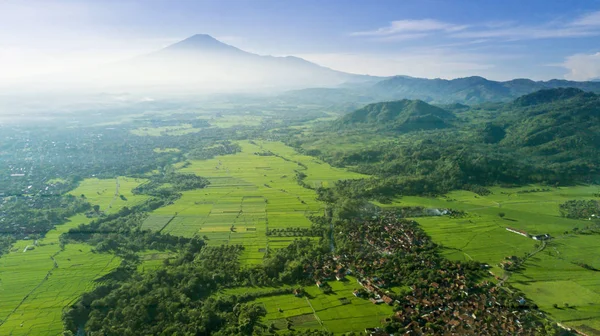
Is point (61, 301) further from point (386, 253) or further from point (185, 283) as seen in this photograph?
point (386, 253)

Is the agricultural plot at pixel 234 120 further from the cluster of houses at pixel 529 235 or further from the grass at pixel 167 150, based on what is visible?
the cluster of houses at pixel 529 235

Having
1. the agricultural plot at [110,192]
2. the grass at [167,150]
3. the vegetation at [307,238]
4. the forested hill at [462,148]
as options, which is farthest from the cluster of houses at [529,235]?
the grass at [167,150]

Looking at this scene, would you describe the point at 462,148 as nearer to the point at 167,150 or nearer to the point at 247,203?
the point at 247,203

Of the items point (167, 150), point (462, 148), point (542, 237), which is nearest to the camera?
point (542, 237)

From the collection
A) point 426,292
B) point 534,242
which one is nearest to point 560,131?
point 534,242

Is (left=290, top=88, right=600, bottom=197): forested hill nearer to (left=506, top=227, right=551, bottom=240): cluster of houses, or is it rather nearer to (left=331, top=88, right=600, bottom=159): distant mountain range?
(left=331, top=88, right=600, bottom=159): distant mountain range

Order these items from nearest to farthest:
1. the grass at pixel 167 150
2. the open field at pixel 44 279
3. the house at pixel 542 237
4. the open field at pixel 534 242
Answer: the open field at pixel 44 279 < the open field at pixel 534 242 < the house at pixel 542 237 < the grass at pixel 167 150

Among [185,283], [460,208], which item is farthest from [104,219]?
[460,208]
